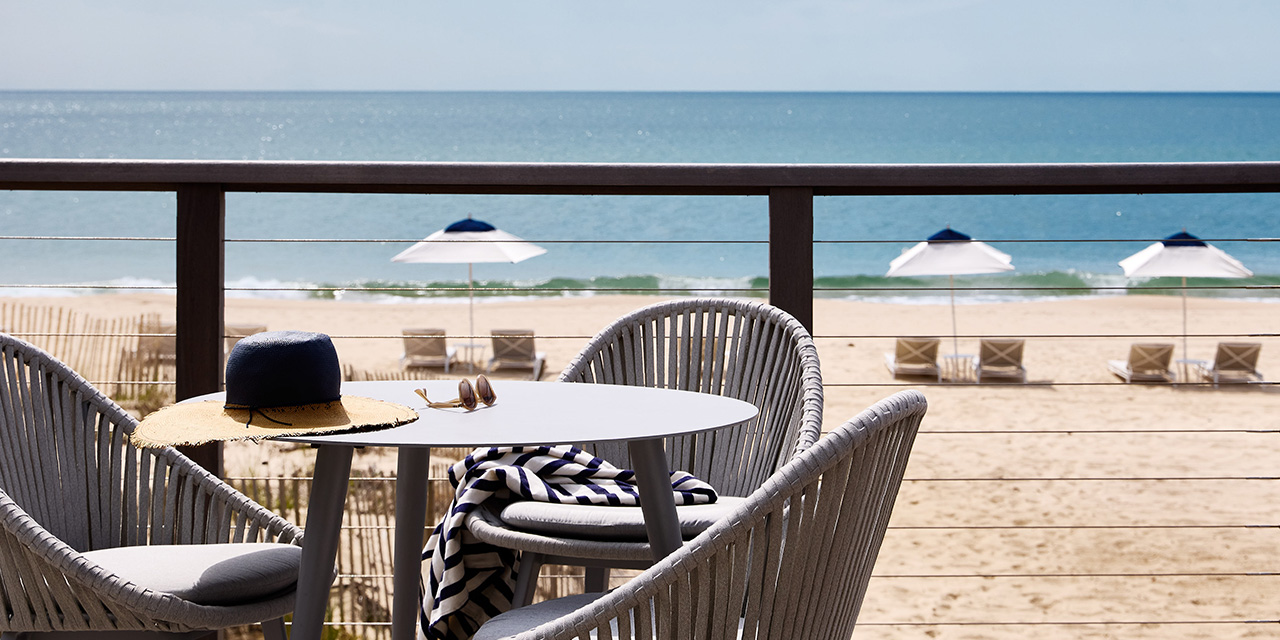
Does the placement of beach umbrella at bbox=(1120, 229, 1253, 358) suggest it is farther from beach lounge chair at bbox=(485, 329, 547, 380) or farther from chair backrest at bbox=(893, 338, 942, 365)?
beach lounge chair at bbox=(485, 329, 547, 380)

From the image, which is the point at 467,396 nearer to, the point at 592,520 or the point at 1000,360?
the point at 592,520

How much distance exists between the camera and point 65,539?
63.4 inches

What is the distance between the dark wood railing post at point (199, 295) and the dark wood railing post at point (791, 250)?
105 cm

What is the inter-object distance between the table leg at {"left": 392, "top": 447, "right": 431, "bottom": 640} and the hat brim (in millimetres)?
125

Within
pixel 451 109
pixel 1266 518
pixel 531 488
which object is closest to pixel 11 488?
pixel 531 488

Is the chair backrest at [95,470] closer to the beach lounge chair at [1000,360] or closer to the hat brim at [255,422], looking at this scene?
the hat brim at [255,422]

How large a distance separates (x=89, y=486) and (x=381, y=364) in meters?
12.2

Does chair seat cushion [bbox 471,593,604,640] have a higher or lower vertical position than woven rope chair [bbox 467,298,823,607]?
lower

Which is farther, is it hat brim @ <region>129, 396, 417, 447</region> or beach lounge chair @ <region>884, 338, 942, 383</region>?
beach lounge chair @ <region>884, 338, 942, 383</region>

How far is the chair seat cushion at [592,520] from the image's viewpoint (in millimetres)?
1497

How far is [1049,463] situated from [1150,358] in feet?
7.63

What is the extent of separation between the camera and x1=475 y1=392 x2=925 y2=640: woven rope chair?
88 cm

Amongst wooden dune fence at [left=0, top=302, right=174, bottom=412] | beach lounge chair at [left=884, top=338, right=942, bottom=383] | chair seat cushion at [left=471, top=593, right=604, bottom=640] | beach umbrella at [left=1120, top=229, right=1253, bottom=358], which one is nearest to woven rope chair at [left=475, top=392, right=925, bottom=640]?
chair seat cushion at [left=471, top=593, right=604, bottom=640]

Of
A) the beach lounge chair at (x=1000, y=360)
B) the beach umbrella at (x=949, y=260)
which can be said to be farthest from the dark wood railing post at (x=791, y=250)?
the beach lounge chair at (x=1000, y=360)
